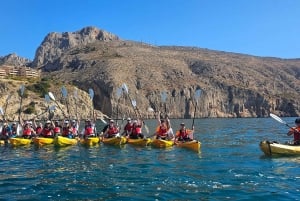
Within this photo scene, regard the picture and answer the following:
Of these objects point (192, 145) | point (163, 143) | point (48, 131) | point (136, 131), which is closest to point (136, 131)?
point (136, 131)

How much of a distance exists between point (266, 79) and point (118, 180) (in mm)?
162360

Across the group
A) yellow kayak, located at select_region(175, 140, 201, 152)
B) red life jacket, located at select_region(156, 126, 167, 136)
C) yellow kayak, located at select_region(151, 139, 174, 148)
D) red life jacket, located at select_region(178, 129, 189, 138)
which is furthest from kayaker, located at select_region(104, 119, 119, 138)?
yellow kayak, located at select_region(175, 140, 201, 152)

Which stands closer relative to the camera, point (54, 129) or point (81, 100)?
point (54, 129)

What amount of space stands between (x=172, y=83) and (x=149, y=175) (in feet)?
394

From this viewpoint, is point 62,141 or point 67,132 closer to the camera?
point 62,141

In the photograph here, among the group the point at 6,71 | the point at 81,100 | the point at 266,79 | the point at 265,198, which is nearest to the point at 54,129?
the point at 265,198

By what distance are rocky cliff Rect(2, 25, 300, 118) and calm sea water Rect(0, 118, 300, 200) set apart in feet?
286

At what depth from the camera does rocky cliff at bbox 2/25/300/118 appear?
119875mm

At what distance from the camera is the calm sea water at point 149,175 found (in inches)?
502

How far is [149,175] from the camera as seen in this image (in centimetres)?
1584

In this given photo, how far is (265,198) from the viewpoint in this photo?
12.2 metres

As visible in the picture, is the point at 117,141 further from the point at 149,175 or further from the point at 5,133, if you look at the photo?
the point at 149,175

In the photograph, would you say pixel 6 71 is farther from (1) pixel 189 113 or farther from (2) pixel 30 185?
(2) pixel 30 185

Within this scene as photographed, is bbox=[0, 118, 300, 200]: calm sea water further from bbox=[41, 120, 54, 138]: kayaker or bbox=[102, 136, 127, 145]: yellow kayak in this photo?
bbox=[41, 120, 54, 138]: kayaker
